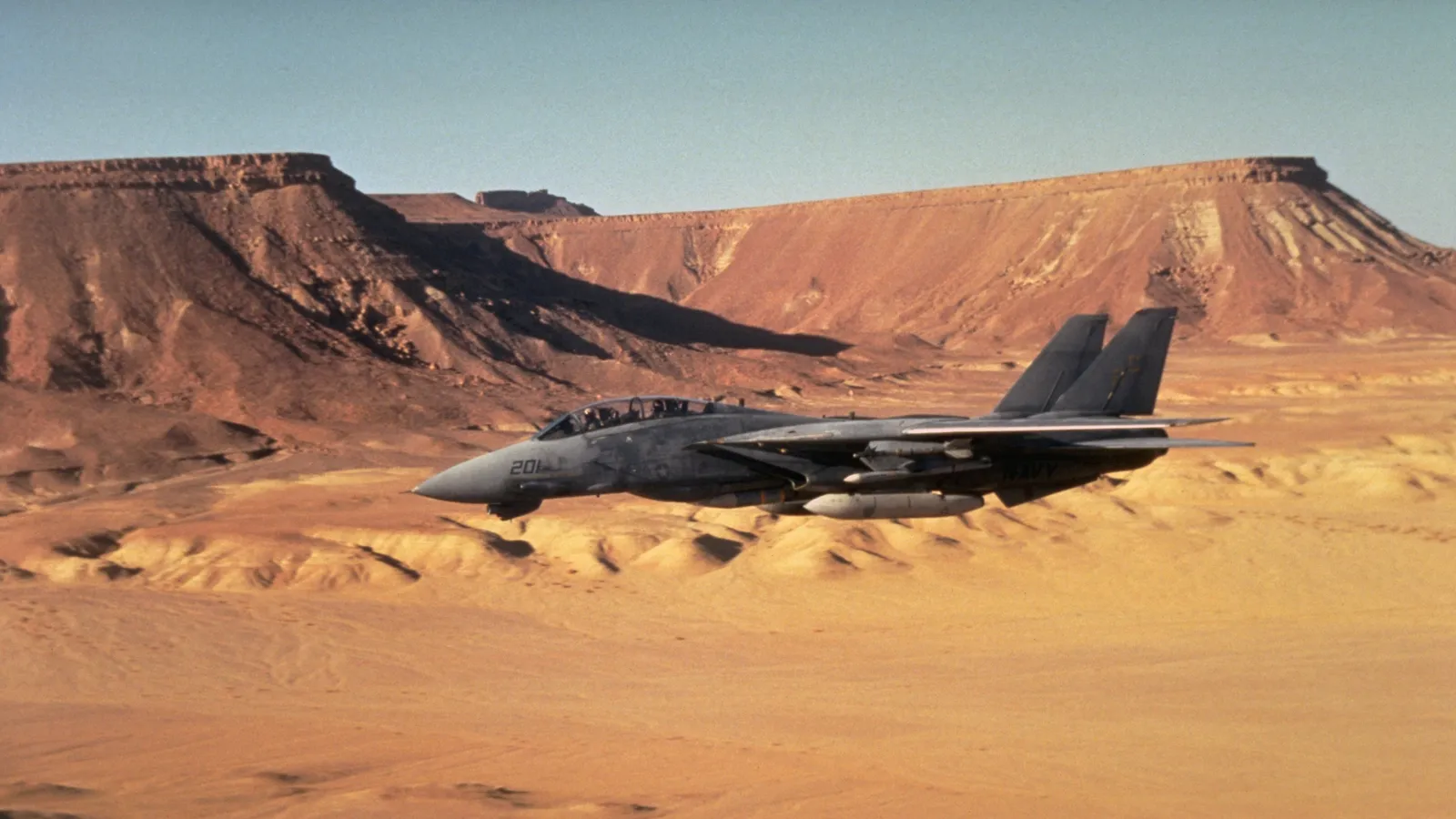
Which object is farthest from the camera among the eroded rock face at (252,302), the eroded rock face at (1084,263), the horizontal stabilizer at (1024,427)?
the eroded rock face at (1084,263)

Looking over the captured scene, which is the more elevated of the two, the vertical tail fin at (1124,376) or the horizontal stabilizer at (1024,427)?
the vertical tail fin at (1124,376)

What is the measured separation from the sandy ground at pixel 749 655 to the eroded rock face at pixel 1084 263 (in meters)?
92.6

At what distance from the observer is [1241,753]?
21875 millimetres

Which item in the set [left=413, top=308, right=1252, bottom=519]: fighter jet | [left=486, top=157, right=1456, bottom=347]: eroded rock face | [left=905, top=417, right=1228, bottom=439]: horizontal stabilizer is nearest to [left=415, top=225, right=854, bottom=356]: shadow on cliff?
[left=486, top=157, right=1456, bottom=347]: eroded rock face

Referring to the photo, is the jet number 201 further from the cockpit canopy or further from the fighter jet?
the cockpit canopy

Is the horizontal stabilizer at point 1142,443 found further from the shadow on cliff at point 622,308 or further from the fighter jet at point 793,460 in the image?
the shadow on cliff at point 622,308

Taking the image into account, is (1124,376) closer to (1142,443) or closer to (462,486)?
(1142,443)

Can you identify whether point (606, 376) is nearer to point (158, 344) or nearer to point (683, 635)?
point (158, 344)

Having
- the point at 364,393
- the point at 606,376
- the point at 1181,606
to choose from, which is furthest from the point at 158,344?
the point at 1181,606

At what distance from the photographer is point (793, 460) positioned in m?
26.5

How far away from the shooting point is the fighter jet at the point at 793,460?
25.4 m

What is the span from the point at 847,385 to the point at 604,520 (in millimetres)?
63393

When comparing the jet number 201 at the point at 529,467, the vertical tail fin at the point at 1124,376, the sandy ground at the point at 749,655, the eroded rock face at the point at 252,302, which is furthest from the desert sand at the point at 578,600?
the vertical tail fin at the point at 1124,376

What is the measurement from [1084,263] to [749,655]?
430 feet
